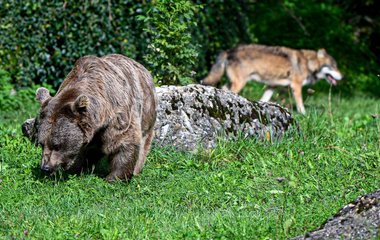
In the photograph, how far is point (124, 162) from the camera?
7.91 metres

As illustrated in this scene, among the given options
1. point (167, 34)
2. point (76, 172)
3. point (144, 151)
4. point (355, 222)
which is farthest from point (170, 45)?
point (355, 222)

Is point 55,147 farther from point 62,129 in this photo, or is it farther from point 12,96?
point 12,96

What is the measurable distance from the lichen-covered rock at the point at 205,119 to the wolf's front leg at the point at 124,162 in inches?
48.6

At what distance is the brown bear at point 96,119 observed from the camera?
24.3 ft

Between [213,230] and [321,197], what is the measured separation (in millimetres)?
1416

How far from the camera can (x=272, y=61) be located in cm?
1580

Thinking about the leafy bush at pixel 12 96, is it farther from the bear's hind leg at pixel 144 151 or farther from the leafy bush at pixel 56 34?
the bear's hind leg at pixel 144 151

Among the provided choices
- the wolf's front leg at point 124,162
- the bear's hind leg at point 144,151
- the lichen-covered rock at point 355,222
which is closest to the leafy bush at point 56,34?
the bear's hind leg at point 144,151

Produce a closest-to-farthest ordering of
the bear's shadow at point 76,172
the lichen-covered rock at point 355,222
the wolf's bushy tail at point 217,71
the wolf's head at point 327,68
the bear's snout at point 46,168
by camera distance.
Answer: the lichen-covered rock at point 355,222, the bear's snout at point 46,168, the bear's shadow at point 76,172, the wolf's bushy tail at point 217,71, the wolf's head at point 327,68

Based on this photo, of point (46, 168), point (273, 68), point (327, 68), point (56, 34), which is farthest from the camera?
point (327, 68)

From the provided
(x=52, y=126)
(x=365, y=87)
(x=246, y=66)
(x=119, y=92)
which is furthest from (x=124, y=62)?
(x=365, y=87)

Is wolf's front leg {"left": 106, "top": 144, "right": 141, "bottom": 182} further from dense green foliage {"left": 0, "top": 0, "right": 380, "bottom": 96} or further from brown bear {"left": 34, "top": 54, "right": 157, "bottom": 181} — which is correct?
dense green foliage {"left": 0, "top": 0, "right": 380, "bottom": 96}

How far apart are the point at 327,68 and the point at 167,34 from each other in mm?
7099

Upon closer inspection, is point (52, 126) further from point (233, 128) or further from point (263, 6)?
point (263, 6)
